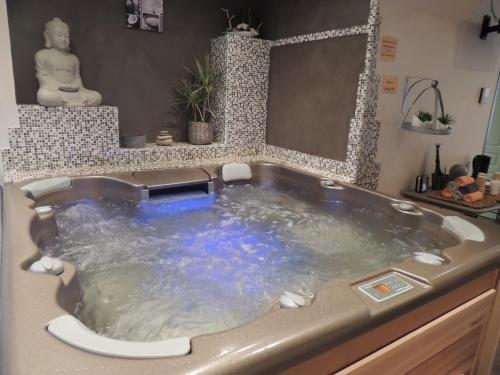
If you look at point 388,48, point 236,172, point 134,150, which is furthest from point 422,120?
point 134,150

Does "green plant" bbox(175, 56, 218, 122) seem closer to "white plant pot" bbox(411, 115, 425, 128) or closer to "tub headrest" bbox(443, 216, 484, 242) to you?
"white plant pot" bbox(411, 115, 425, 128)

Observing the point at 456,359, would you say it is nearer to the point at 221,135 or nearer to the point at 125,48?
the point at 221,135

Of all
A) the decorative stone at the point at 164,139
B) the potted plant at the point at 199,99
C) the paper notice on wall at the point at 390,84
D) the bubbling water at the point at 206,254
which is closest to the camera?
the bubbling water at the point at 206,254

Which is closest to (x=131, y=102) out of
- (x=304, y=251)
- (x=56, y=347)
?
(x=304, y=251)

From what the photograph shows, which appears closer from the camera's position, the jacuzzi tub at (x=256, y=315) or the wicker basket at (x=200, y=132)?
the jacuzzi tub at (x=256, y=315)

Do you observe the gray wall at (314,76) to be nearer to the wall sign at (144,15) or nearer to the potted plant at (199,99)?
the potted plant at (199,99)

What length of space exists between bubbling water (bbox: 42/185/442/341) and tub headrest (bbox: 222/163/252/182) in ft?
0.85

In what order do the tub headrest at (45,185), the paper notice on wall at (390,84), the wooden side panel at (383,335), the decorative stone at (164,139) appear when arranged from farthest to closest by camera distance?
the decorative stone at (164,139) < the paper notice on wall at (390,84) < the tub headrest at (45,185) < the wooden side panel at (383,335)

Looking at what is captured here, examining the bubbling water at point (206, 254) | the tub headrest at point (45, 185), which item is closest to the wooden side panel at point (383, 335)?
the bubbling water at point (206, 254)

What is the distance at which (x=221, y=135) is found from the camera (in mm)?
3102

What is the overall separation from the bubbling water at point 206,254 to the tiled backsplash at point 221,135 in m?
0.44

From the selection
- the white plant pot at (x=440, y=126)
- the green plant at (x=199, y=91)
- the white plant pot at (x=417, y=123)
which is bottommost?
the white plant pot at (x=440, y=126)

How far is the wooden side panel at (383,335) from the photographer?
87 centimetres

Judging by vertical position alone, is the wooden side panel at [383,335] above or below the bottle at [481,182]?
below
